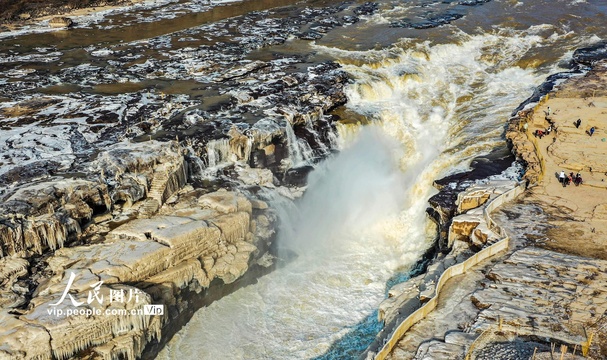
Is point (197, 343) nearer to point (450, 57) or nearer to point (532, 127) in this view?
point (532, 127)

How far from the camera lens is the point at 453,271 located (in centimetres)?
2216

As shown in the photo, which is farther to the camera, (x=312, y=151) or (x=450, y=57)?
(x=450, y=57)

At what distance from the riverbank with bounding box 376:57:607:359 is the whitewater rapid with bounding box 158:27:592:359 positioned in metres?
5.43

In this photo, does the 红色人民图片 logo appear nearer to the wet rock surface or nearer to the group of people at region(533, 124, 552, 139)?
the wet rock surface

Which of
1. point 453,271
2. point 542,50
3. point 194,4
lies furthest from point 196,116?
point 194,4

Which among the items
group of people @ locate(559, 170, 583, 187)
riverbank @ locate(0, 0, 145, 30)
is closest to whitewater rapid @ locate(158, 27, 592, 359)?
group of people @ locate(559, 170, 583, 187)

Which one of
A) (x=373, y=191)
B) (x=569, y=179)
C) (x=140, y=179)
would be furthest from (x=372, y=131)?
(x=140, y=179)

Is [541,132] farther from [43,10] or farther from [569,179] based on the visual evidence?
[43,10]

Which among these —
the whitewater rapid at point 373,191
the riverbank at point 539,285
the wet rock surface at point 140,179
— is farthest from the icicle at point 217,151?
the riverbank at point 539,285

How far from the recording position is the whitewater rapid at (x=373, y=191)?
25312 mm

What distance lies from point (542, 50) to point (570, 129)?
18.7m

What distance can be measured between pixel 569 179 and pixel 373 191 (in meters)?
11.6

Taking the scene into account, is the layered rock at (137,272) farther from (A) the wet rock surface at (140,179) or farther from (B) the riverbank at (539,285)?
(B) the riverbank at (539,285)

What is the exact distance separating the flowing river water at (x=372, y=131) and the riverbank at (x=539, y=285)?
520 centimetres
